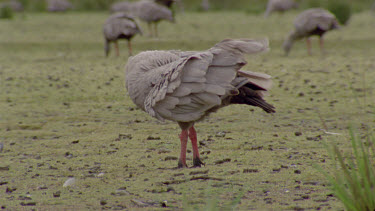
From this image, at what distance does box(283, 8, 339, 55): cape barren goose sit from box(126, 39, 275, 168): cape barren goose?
888 centimetres

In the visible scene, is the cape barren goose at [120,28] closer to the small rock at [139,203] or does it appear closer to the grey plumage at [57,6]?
the small rock at [139,203]

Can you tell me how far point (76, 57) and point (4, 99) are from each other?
15.9 ft

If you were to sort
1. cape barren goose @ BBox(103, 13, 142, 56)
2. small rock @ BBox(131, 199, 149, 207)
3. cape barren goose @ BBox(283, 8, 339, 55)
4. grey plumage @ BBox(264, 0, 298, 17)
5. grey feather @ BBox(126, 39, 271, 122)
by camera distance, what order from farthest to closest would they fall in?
1. grey plumage @ BBox(264, 0, 298, 17)
2. cape barren goose @ BBox(283, 8, 339, 55)
3. cape barren goose @ BBox(103, 13, 142, 56)
4. grey feather @ BBox(126, 39, 271, 122)
5. small rock @ BBox(131, 199, 149, 207)

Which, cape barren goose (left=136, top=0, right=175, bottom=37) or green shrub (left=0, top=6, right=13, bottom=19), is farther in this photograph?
green shrub (left=0, top=6, right=13, bottom=19)

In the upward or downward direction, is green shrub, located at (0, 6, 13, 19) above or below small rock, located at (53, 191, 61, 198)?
above

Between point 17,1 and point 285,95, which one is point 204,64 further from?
point 17,1

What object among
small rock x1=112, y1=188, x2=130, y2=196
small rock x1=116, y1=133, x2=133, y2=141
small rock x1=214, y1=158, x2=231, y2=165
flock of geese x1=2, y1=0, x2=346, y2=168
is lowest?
small rock x1=116, y1=133, x2=133, y2=141

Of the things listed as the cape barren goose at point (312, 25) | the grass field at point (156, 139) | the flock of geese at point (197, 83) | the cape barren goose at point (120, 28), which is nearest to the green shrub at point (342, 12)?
the grass field at point (156, 139)

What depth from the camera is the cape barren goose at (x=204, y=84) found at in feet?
15.7

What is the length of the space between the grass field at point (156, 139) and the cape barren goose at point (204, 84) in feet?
1.39

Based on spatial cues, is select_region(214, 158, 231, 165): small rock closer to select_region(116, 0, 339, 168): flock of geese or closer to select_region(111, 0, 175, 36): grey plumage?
select_region(116, 0, 339, 168): flock of geese

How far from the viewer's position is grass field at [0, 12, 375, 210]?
441cm

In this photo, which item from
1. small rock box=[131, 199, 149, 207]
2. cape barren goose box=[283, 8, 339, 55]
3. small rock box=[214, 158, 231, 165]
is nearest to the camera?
small rock box=[131, 199, 149, 207]

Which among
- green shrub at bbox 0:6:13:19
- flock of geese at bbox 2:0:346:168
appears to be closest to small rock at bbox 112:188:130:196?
flock of geese at bbox 2:0:346:168
